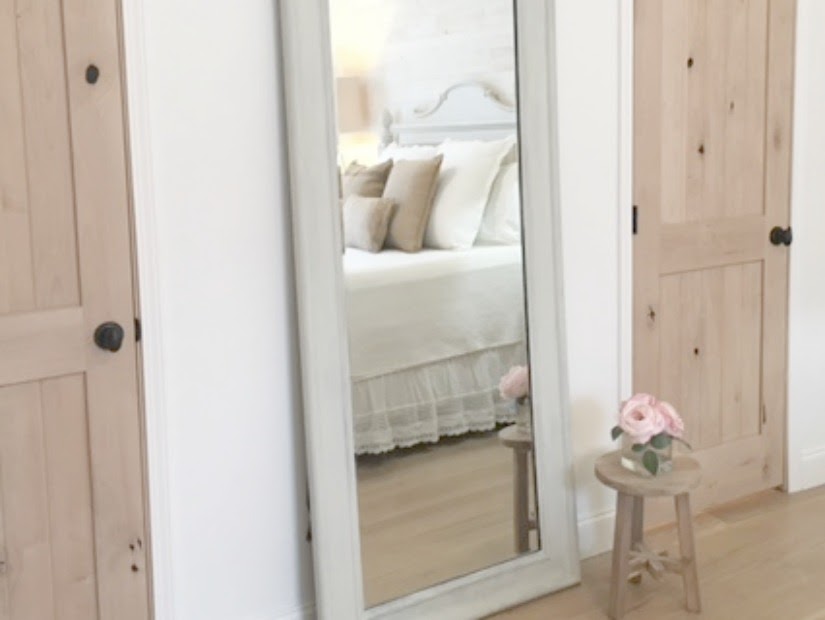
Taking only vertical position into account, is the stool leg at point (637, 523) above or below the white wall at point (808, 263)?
below

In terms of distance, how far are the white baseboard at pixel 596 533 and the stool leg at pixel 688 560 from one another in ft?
1.26

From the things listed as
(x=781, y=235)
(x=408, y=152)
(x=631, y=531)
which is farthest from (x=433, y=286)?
(x=781, y=235)

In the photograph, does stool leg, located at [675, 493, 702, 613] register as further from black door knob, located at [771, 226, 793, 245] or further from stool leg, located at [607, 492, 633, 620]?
black door knob, located at [771, 226, 793, 245]

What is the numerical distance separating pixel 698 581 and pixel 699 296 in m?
0.91

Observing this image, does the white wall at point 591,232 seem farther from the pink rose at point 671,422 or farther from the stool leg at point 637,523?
the pink rose at point 671,422

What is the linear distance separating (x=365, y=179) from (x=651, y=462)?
1.06m

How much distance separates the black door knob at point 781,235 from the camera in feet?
11.8

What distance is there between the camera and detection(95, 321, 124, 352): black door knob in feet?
7.54

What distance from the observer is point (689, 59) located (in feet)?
10.8

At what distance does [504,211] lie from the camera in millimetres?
2969

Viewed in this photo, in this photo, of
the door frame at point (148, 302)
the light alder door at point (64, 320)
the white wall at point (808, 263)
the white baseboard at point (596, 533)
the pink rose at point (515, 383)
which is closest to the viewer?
the light alder door at point (64, 320)

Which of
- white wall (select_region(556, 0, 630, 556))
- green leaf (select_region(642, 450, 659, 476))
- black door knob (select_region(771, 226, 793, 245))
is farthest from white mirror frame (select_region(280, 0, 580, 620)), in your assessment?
black door knob (select_region(771, 226, 793, 245))

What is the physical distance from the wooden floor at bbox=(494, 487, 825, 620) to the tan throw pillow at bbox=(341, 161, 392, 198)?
120 cm

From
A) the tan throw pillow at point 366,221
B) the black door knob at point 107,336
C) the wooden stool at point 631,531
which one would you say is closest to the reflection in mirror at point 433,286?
the tan throw pillow at point 366,221
